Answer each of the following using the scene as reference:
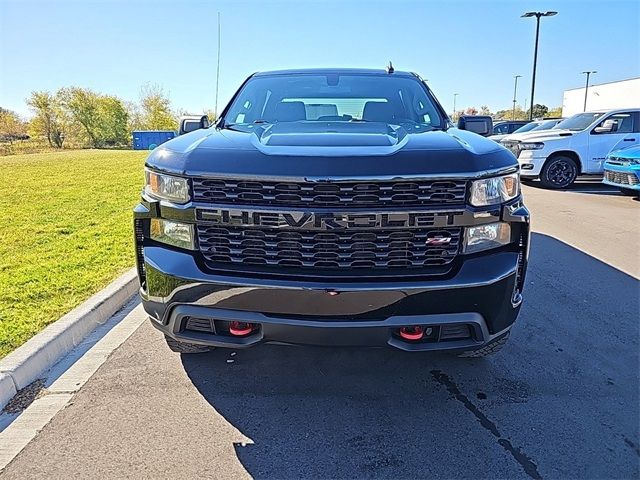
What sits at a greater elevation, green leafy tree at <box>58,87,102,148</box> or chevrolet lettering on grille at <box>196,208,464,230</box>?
green leafy tree at <box>58,87,102,148</box>

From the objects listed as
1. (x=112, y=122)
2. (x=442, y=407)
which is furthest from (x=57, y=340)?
(x=112, y=122)

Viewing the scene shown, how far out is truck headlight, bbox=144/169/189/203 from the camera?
7.38ft

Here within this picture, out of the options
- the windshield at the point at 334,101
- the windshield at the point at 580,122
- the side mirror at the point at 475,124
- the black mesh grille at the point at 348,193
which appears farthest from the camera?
the windshield at the point at 580,122

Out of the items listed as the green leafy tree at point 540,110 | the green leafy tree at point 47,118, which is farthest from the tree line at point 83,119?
the green leafy tree at point 540,110

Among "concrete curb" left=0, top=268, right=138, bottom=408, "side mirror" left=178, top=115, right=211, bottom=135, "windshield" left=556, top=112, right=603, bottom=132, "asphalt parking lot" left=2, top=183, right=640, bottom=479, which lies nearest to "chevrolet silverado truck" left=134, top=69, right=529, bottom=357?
"asphalt parking lot" left=2, top=183, right=640, bottom=479

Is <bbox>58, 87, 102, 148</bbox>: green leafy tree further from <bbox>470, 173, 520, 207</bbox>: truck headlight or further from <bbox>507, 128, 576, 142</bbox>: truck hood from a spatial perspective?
<bbox>470, 173, 520, 207</bbox>: truck headlight

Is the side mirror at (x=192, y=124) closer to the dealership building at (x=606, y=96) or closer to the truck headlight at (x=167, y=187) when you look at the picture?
the truck headlight at (x=167, y=187)

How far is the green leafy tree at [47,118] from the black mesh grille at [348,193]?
243ft

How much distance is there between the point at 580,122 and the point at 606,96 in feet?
161

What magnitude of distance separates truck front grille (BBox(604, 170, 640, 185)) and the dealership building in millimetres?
38996

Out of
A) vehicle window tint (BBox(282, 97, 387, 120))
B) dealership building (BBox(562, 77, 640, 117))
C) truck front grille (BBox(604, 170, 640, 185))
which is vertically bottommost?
truck front grille (BBox(604, 170, 640, 185))

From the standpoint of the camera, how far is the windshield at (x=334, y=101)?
341 centimetres

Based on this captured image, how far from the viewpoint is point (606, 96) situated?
5178 centimetres

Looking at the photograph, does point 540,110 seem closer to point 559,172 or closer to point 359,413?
point 559,172
